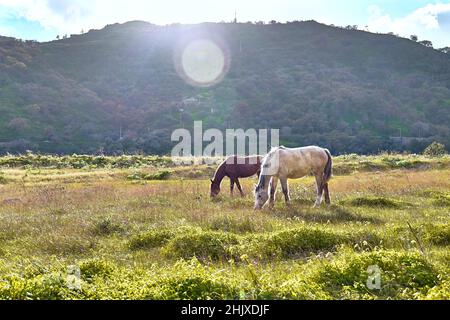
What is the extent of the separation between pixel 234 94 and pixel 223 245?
100133 millimetres

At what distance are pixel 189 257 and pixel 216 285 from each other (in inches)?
114

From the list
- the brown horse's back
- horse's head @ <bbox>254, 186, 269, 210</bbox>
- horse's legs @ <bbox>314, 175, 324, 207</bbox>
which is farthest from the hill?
horse's head @ <bbox>254, 186, 269, 210</bbox>

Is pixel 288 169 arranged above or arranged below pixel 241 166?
above

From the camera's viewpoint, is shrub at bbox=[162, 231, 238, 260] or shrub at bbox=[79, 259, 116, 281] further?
shrub at bbox=[162, 231, 238, 260]

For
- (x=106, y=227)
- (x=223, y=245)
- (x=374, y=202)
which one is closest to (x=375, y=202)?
(x=374, y=202)

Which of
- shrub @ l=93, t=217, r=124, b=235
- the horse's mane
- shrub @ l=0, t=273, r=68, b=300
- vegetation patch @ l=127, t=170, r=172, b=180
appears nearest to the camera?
shrub @ l=0, t=273, r=68, b=300

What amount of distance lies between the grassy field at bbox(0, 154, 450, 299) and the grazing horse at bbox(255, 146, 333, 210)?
716mm

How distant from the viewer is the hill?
82375 millimetres

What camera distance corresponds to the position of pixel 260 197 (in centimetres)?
1461

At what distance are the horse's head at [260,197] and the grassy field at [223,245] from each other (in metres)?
0.57

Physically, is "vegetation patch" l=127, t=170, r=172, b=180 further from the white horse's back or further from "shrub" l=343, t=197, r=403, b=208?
"shrub" l=343, t=197, r=403, b=208

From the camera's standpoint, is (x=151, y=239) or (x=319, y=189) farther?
(x=319, y=189)

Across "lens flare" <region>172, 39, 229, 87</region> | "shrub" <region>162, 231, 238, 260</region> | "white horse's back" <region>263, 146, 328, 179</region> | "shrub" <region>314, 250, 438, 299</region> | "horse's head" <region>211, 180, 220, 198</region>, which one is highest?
"lens flare" <region>172, 39, 229, 87</region>

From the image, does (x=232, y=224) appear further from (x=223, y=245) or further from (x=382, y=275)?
(x=382, y=275)
